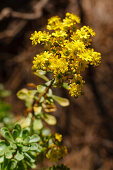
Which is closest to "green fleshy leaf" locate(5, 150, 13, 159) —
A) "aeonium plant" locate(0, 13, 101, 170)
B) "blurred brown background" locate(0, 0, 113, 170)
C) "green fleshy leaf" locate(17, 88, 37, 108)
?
"aeonium plant" locate(0, 13, 101, 170)

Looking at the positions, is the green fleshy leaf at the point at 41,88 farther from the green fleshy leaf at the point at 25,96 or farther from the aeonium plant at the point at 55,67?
Answer: the green fleshy leaf at the point at 25,96

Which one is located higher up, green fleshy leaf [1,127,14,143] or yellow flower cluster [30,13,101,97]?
yellow flower cluster [30,13,101,97]

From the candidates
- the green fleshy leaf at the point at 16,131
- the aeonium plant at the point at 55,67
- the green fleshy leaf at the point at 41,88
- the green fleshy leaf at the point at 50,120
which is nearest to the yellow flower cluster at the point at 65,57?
the aeonium plant at the point at 55,67

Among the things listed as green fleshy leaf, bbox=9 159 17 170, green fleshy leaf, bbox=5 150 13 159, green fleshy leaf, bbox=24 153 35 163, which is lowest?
green fleshy leaf, bbox=9 159 17 170

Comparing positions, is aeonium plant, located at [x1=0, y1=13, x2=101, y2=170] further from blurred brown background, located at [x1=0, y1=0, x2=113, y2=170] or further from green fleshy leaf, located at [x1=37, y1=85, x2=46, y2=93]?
blurred brown background, located at [x1=0, y1=0, x2=113, y2=170]

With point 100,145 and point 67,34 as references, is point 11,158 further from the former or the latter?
point 100,145

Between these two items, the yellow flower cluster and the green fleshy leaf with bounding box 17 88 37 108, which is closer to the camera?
the yellow flower cluster

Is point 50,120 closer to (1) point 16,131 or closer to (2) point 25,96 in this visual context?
(2) point 25,96
